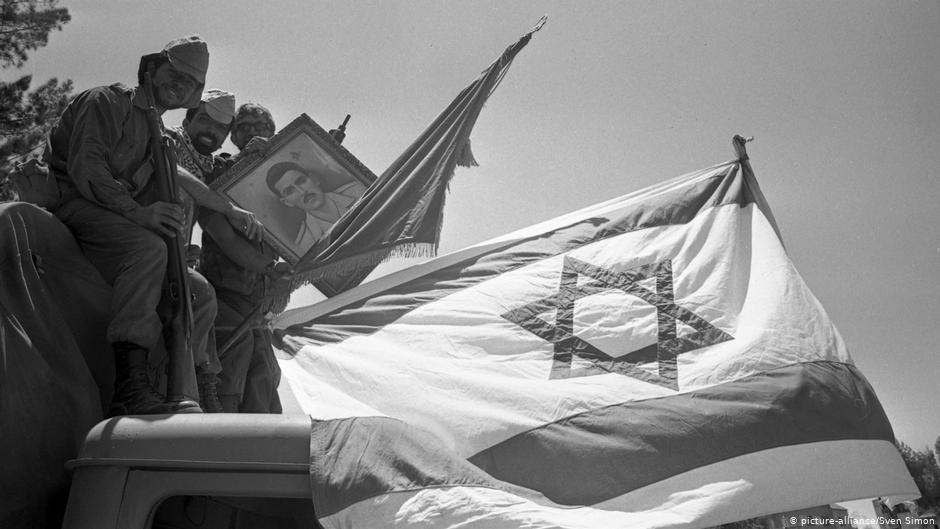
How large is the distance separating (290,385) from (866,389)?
11.0 ft

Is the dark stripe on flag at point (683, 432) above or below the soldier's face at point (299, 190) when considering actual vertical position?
below

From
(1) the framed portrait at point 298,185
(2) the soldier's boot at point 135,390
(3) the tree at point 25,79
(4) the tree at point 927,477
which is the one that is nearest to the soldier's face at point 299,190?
(1) the framed portrait at point 298,185

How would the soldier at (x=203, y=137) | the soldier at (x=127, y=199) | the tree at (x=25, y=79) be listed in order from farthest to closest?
the tree at (x=25, y=79)
the soldier at (x=203, y=137)
the soldier at (x=127, y=199)

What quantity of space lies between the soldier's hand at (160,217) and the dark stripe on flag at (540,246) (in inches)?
79.7

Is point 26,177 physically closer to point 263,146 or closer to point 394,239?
point 263,146

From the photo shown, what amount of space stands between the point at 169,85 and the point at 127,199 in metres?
0.63

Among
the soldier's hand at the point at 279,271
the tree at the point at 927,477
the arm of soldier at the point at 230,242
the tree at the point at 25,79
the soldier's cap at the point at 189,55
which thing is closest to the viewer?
the soldier's cap at the point at 189,55

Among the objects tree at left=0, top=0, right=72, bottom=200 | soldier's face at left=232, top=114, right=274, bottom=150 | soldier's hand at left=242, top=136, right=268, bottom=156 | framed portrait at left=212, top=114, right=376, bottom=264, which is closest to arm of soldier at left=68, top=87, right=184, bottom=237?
framed portrait at left=212, top=114, right=376, bottom=264

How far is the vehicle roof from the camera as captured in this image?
2.96 metres

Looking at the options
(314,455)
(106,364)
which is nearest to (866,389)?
(314,455)

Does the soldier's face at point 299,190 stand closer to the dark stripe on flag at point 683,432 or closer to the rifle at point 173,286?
the rifle at point 173,286

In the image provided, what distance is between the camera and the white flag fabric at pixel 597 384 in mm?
3381

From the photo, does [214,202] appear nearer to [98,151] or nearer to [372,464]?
[98,151]

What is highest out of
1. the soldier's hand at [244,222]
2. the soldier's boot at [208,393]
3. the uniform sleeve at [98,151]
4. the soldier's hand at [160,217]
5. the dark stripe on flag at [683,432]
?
the soldier's hand at [244,222]
